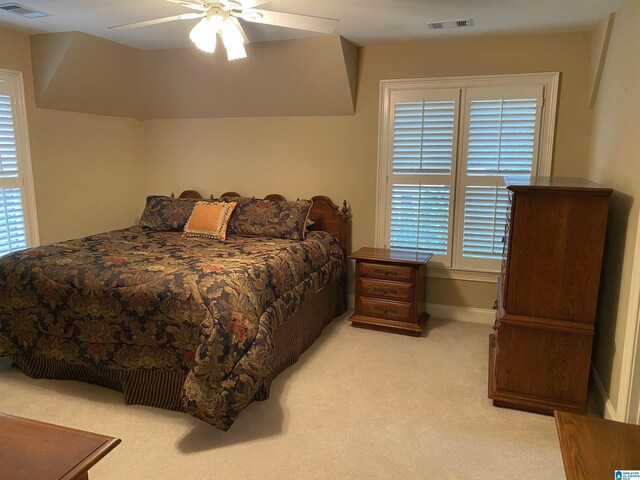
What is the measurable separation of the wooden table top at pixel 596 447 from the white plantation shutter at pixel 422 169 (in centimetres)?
273

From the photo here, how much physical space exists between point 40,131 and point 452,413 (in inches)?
148

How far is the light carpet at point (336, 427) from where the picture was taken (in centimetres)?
215

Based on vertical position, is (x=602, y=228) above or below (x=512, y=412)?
above

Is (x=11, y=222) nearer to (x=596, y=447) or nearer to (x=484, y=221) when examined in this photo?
(x=484, y=221)

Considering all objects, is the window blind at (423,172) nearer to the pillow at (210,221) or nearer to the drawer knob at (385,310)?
the drawer knob at (385,310)

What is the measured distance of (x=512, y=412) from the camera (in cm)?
263

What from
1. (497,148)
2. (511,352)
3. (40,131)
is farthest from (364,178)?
(40,131)

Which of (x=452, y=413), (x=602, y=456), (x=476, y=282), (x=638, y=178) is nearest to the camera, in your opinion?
(x=602, y=456)

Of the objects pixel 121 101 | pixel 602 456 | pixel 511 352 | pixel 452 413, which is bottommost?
pixel 452 413

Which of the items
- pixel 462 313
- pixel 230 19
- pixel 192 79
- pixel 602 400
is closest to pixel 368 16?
pixel 230 19

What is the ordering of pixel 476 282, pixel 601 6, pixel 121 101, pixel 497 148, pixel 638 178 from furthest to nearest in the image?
pixel 121 101, pixel 476 282, pixel 497 148, pixel 601 6, pixel 638 178

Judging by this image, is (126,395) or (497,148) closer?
(126,395)

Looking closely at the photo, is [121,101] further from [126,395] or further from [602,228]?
[602,228]

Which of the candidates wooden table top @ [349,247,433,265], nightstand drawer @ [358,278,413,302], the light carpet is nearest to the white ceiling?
wooden table top @ [349,247,433,265]
